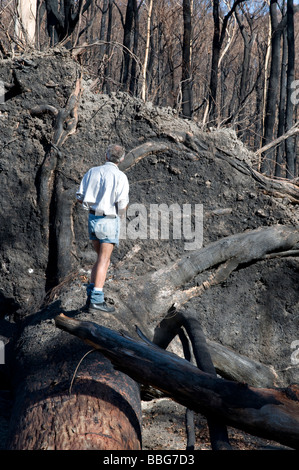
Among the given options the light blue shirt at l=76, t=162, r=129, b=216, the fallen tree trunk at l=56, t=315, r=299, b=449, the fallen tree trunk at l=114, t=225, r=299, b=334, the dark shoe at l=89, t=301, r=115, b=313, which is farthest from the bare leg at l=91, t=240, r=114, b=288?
the fallen tree trunk at l=56, t=315, r=299, b=449

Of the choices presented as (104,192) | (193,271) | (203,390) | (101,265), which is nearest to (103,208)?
(104,192)

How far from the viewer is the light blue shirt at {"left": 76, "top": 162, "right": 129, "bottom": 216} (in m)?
4.47

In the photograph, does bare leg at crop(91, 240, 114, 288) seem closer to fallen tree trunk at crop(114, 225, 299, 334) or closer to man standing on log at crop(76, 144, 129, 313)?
man standing on log at crop(76, 144, 129, 313)

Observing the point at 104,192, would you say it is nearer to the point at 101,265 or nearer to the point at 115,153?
the point at 115,153

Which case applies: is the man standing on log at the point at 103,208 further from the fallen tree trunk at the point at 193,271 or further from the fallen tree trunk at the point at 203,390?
the fallen tree trunk at the point at 203,390

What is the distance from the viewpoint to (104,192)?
447cm

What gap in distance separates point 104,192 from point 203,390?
217cm

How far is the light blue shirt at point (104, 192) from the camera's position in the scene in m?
4.47

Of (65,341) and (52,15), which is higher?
(52,15)

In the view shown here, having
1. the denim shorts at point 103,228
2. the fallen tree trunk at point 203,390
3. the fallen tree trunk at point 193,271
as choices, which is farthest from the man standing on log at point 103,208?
the fallen tree trunk at point 203,390

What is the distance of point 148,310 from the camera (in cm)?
489

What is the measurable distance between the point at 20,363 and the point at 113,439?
1364mm

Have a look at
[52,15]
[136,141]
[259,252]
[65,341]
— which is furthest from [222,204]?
[52,15]
